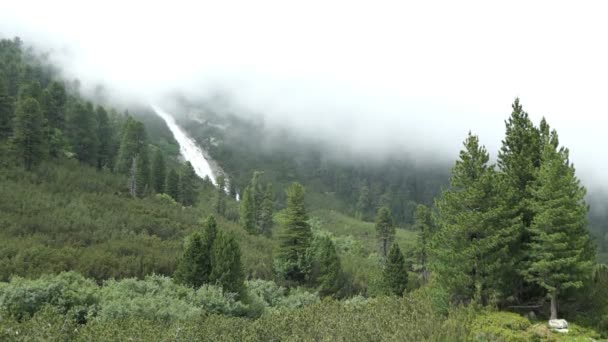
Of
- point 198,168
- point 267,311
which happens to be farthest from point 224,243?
point 198,168

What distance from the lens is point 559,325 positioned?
19.1 metres

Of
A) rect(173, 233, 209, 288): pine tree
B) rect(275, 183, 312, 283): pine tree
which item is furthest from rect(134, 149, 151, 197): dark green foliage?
rect(173, 233, 209, 288): pine tree

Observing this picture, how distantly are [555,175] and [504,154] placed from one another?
568cm

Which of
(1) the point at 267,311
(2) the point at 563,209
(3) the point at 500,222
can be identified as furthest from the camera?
(1) the point at 267,311

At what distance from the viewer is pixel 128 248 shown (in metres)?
35.4

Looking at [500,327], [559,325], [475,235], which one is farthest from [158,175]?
[559,325]

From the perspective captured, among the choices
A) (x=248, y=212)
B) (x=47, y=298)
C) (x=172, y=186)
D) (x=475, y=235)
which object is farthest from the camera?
(x=172, y=186)

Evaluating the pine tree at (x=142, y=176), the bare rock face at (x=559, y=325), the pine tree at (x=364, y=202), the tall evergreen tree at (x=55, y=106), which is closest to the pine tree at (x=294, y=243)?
the bare rock face at (x=559, y=325)

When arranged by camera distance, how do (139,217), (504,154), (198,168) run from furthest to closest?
(198,168), (139,217), (504,154)

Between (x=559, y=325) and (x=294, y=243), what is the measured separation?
28915 millimetres

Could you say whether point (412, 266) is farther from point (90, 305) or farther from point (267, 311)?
point (90, 305)

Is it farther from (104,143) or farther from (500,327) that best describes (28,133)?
(500,327)

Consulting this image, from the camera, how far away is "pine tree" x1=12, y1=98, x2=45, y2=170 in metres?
46.6

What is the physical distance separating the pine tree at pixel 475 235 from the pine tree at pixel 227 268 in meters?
13.6
